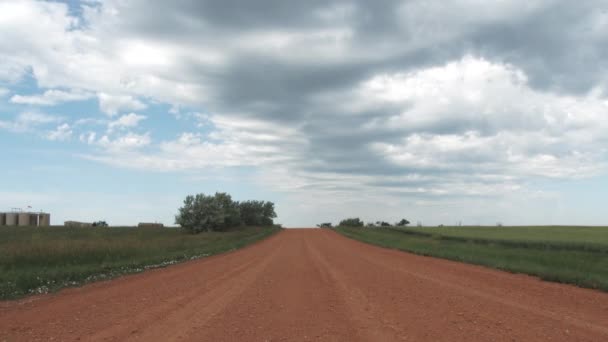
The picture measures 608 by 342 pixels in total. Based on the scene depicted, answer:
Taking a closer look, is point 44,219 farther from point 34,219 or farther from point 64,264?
point 64,264

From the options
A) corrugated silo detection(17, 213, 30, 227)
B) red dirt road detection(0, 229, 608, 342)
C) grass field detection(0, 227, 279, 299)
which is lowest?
red dirt road detection(0, 229, 608, 342)

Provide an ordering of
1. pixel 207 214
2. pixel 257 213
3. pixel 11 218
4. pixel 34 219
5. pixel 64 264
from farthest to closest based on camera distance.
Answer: pixel 257 213, pixel 34 219, pixel 11 218, pixel 207 214, pixel 64 264

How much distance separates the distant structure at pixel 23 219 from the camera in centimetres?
8525

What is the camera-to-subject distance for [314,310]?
9.63 meters

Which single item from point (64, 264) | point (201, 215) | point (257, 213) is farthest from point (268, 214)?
point (64, 264)

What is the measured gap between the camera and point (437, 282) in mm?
14023

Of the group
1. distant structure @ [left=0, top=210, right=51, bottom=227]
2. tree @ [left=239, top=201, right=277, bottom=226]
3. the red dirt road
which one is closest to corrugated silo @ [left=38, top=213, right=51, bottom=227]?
distant structure @ [left=0, top=210, right=51, bottom=227]

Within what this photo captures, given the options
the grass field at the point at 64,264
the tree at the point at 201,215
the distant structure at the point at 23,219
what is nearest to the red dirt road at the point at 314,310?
the grass field at the point at 64,264

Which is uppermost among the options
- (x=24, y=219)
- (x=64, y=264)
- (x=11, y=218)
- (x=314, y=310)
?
(x=11, y=218)

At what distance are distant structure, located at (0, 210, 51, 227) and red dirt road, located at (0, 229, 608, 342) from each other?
83.6 metres

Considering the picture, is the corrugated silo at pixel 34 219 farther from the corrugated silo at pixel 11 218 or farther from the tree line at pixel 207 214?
the tree line at pixel 207 214

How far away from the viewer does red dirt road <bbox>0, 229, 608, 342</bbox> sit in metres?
7.59

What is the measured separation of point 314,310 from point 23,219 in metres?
93.0

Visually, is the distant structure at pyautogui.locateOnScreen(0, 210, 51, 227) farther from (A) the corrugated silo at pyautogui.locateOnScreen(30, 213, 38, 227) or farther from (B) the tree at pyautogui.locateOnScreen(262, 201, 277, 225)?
(B) the tree at pyautogui.locateOnScreen(262, 201, 277, 225)
